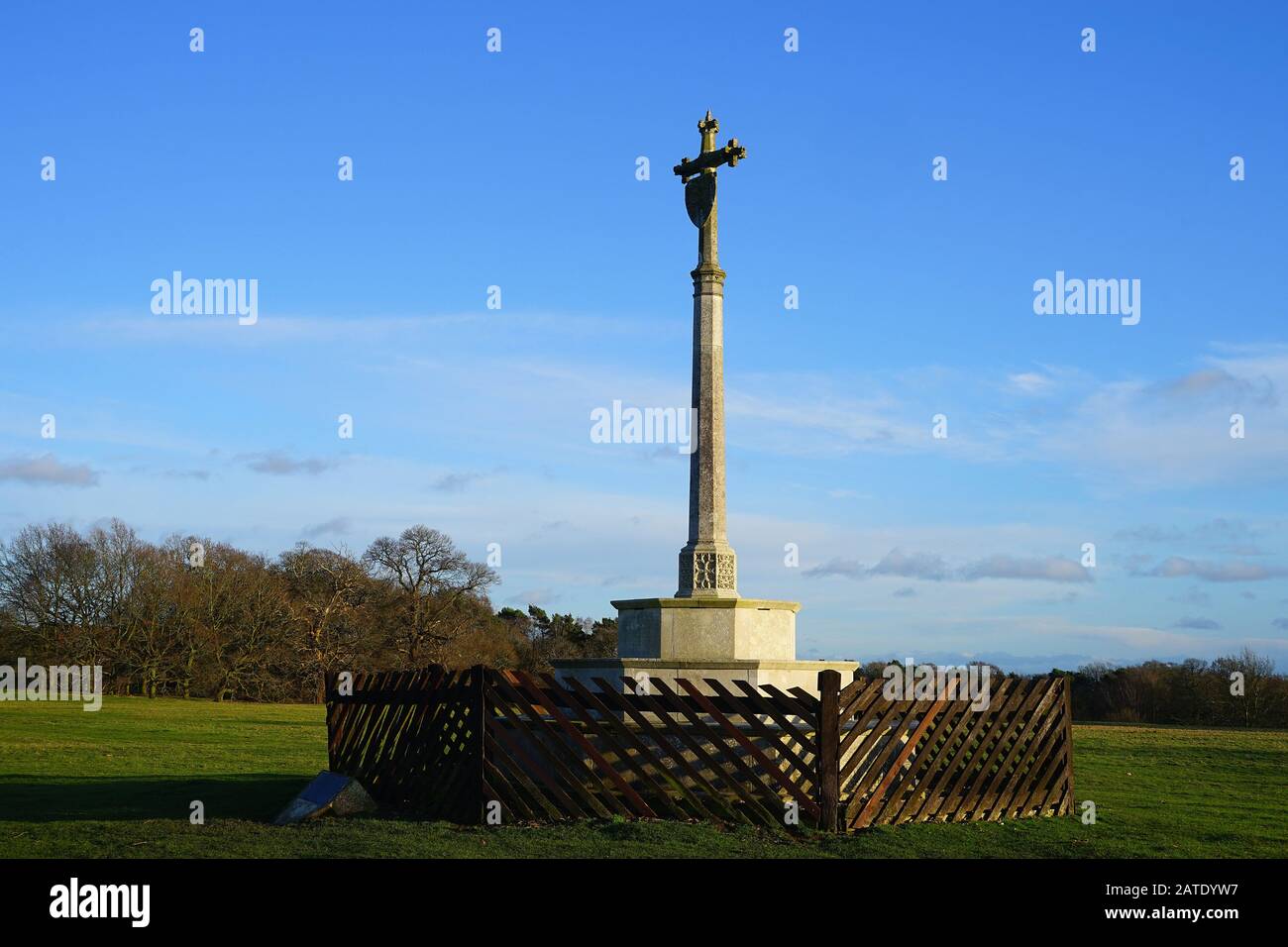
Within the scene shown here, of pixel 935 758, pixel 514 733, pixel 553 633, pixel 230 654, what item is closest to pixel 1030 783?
pixel 935 758

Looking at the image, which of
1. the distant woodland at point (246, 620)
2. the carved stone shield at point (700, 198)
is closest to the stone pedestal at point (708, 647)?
the carved stone shield at point (700, 198)

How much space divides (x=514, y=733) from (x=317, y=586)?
60.6 meters

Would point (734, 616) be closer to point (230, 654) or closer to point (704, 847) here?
point (704, 847)

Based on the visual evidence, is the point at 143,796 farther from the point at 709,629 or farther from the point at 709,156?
the point at 709,156

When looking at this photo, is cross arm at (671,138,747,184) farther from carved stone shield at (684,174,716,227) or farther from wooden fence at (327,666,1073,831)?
wooden fence at (327,666,1073,831)

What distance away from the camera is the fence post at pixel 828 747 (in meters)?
13.1

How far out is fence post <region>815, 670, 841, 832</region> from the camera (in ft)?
43.1

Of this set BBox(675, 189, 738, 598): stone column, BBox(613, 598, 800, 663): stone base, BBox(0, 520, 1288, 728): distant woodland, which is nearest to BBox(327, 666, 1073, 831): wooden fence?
BBox(613, 598, 800, 663): stone base

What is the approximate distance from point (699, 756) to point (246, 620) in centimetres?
5589

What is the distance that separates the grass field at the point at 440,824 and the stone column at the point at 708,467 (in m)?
6.31

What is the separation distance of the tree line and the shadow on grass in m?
41.1

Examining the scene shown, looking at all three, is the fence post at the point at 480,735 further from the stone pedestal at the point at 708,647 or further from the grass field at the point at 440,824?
the stone pedestal at the point at 708,647

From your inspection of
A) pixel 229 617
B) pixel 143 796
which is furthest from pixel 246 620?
pixel 143 796
